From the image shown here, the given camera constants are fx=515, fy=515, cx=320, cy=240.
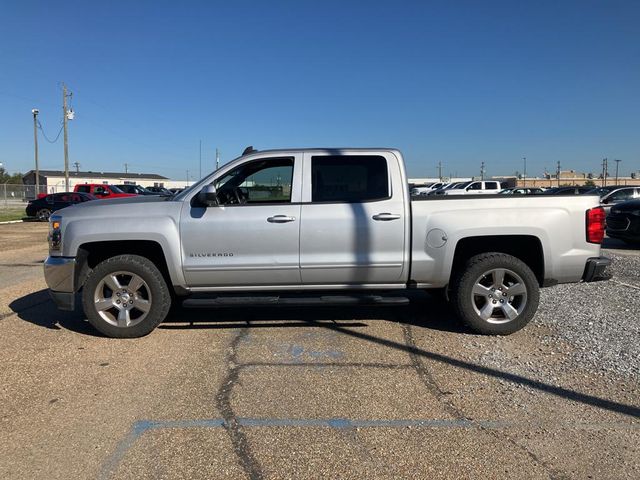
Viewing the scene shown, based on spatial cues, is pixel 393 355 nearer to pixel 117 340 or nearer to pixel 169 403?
pixel 169 403

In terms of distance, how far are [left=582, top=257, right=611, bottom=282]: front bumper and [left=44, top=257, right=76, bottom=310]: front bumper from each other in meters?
5.38

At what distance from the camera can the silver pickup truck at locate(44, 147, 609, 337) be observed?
534 centimetres

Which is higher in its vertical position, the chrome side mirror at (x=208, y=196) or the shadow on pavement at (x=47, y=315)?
the chrome side mirror at (x=208, y=196)

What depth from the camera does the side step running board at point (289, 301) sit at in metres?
5.26

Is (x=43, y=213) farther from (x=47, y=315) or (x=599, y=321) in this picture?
(x=599, y=321)

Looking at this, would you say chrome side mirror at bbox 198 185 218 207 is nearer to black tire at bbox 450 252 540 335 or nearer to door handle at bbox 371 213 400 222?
door handle at bbox 371 213 400 222

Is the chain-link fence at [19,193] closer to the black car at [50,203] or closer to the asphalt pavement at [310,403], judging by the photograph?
the black car at [50,203]

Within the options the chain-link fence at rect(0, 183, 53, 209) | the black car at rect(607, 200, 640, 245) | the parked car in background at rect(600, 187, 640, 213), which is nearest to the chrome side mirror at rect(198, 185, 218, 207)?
the black car at rect(607, 200, 640, 245)

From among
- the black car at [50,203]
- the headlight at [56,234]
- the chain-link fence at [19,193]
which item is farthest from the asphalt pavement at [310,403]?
the chain-link fence at [19,193]

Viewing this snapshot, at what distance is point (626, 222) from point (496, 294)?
920 cm

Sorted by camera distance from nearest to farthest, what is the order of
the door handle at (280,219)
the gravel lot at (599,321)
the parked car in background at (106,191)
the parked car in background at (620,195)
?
the gravel lot at (599,321) < the door handle at (280,219) < the parked car in background at (620,195) < the parked car in background at (106,191)

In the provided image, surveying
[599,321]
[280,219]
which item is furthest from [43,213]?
[599,321]

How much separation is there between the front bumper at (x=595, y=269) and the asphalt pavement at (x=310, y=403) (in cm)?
68

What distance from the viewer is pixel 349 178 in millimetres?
5559
